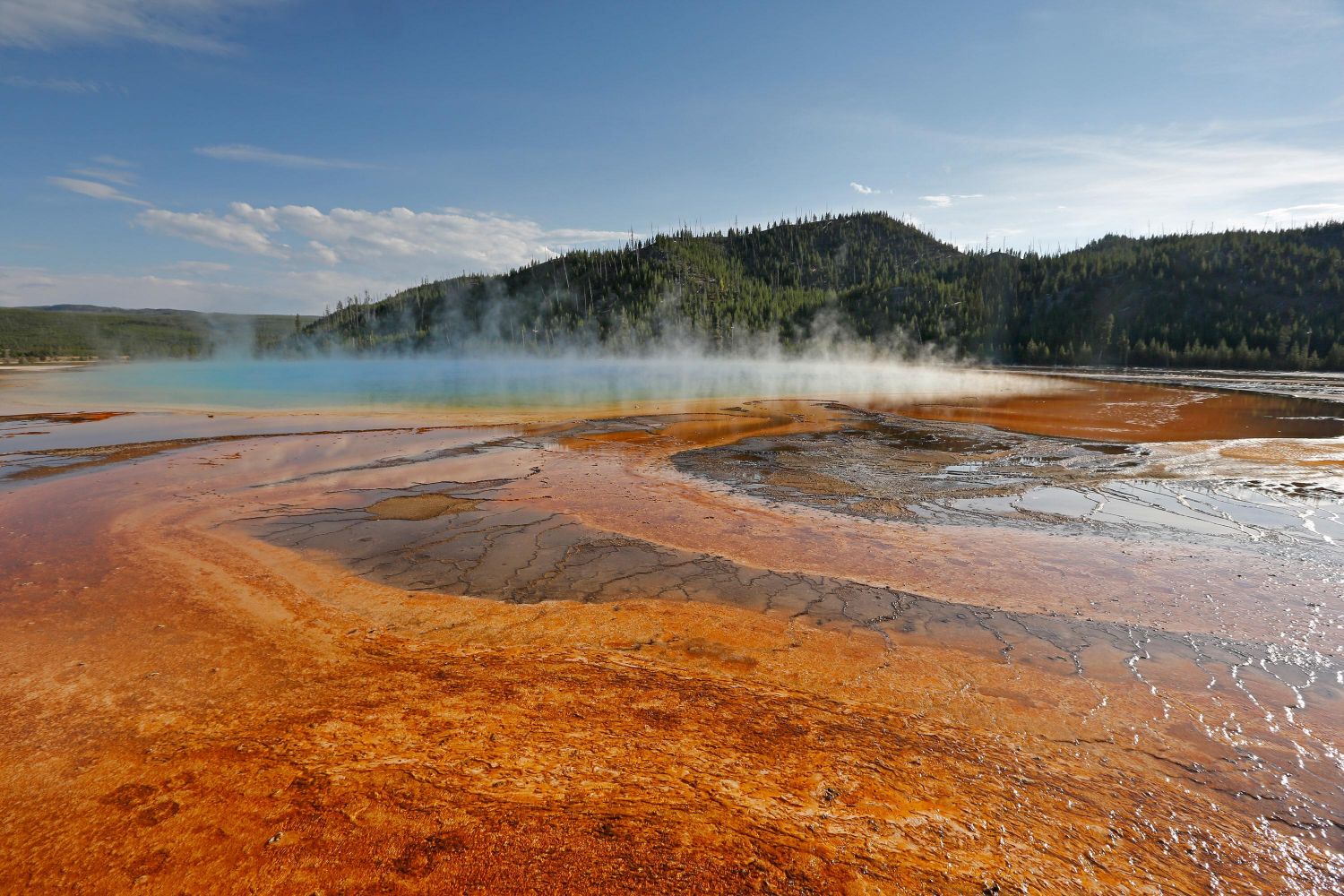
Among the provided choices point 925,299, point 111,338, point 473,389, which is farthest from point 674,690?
point 111,338

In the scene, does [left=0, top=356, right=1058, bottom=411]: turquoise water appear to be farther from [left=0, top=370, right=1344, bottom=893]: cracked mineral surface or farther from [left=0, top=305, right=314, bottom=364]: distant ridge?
[left=0, top=305, right=314, bottom=364]: distant ridge

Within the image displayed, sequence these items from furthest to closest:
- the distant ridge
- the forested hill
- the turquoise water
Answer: the distant ridge → the forested hill → the turquoise water

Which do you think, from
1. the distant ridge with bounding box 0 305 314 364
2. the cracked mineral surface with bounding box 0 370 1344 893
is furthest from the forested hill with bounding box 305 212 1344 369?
the cracked mineral surface with bounding box 0 370 1344 893

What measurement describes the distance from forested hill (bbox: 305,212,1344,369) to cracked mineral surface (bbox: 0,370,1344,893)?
2501 inches

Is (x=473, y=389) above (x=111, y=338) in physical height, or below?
below

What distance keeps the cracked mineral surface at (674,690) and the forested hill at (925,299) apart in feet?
208

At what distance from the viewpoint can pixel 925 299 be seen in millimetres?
85875

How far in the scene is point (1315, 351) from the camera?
51969 mm

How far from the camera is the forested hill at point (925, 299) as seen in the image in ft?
200

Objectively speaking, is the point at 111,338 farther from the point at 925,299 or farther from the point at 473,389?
the point at 925,299

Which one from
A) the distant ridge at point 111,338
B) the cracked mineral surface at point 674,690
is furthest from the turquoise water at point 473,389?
the distant ridge at point 111,338

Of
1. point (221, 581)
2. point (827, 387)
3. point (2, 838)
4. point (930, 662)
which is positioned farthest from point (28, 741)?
point (827, 387)

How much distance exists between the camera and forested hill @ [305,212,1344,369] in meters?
61.0

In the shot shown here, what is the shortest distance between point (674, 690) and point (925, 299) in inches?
3622
